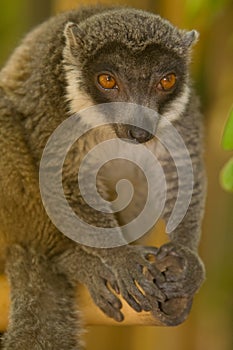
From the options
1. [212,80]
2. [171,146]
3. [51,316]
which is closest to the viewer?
[51,316]

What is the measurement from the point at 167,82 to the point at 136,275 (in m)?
0.91

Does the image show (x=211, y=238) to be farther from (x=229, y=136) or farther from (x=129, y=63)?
(x=229, y=136)

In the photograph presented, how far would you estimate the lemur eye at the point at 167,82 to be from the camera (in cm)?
388

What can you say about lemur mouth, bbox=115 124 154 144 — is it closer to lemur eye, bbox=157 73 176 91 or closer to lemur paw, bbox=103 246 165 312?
lemur eye, bbox=157 73 176 91

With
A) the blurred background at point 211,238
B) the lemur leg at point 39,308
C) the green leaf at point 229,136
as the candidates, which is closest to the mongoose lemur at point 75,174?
the lemur leg at point 39,308

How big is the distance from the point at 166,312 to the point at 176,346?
2.51 m

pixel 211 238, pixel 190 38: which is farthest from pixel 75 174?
pixel 211 238

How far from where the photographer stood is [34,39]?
14.8 ft

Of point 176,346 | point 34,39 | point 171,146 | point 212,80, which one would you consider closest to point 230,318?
point 176,346

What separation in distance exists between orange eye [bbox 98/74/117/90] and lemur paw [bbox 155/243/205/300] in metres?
0.78

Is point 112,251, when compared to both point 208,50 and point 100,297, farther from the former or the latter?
point 208,50

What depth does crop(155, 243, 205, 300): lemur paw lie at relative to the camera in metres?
3.69

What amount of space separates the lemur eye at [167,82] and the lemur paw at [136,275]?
2.46 ft

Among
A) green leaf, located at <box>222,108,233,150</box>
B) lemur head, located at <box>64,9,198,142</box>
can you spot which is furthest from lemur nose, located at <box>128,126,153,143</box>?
green leaf, located at <box>222,108,233,150</box>
